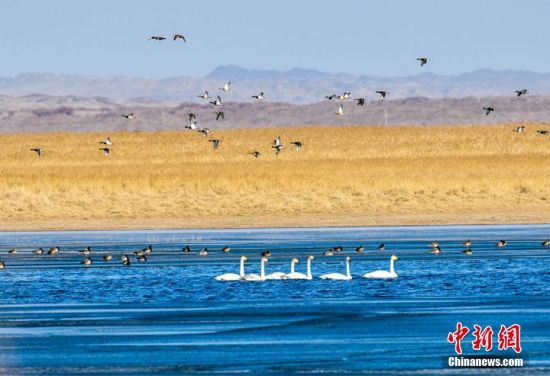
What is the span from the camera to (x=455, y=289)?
1131 inches

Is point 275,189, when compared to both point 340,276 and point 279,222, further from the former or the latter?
point 340,276

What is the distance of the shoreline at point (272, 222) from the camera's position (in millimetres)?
49656

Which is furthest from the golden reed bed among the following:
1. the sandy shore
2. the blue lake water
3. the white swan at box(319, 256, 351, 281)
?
the white swan at box(319, 256, 351, 281)

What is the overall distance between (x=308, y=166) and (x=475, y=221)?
59.2ft

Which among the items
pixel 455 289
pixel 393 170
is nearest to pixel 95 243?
pixel 455 289

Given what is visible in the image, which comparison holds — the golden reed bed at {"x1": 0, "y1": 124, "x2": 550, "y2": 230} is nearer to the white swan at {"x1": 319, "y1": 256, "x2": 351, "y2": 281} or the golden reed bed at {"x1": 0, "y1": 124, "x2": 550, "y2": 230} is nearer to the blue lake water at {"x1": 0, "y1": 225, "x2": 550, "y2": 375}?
the blue lake water at {"x1": 0, "y1": 225, "x2": 550, "y2": 375}

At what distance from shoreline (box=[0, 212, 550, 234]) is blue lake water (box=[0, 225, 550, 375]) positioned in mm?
7812

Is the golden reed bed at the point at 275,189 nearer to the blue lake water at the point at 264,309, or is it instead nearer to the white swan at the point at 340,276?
the blue lake water at the point at 264,309

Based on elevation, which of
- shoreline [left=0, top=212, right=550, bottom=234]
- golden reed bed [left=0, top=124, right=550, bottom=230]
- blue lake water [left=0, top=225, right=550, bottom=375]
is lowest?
blue lake water [left=0, top=225, right=550, bottom=375]

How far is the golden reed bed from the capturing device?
5212 cm

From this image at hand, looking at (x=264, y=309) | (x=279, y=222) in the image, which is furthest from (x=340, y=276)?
(x=279, y=222)

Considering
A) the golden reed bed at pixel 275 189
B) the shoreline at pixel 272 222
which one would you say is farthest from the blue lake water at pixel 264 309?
the golden reed bed at pixel 275 189

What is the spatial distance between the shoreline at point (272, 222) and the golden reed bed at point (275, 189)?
0.05 m

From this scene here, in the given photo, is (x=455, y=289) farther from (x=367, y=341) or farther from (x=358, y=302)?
(x=367, y=341)
